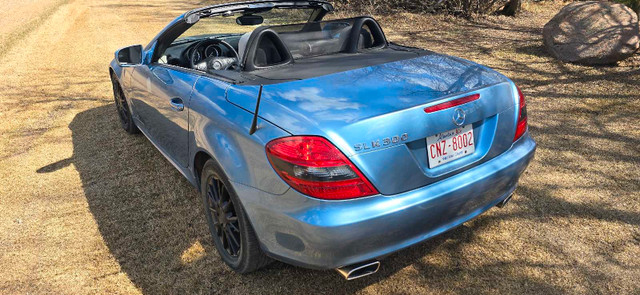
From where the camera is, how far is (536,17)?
1181 cm

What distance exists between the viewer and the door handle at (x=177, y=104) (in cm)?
319

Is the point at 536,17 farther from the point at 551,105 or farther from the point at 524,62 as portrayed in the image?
the point at 551,105

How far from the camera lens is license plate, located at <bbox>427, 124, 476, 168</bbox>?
233cm

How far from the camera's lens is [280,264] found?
118 inches

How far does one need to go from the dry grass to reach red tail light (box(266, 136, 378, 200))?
2.85ft

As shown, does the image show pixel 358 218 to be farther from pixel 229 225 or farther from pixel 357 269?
pixel 229 225

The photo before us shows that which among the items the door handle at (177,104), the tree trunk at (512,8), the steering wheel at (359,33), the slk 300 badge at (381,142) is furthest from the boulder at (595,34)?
the door handle at (177,104)

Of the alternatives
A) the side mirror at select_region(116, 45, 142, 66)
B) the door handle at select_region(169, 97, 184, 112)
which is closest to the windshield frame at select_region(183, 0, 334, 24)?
the door handle at select_region(169, 97, 184, 112)

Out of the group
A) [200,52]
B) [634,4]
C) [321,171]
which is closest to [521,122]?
[321,171]

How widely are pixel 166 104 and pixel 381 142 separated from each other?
1.94m

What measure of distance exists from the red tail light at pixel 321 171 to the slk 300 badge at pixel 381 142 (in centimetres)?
8

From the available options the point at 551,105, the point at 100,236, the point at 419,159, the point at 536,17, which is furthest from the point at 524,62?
the point at 100,236

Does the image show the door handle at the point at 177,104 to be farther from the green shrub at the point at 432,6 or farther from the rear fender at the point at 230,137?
the green shrub at the point at 432,6

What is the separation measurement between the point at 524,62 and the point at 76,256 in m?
6.73
